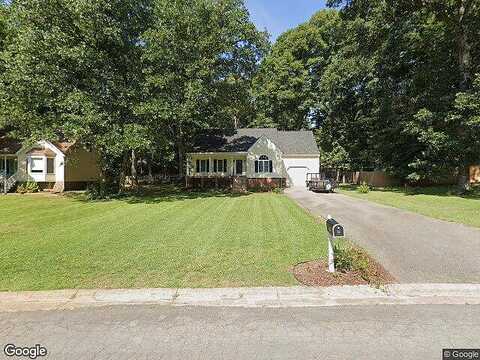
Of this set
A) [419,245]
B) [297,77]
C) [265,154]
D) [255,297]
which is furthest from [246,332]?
[297,77]

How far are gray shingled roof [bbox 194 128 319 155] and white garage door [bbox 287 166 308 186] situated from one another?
1.63 meters

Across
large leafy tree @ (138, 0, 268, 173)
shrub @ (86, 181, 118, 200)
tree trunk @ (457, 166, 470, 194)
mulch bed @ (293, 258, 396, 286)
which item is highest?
large leafy tree @ (138, 0, 268, 173)

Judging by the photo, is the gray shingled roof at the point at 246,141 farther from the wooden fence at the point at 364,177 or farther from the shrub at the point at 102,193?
the shrub at the point at 102,193

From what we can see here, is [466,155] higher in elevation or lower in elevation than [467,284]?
higher

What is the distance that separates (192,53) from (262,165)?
43.7 ft

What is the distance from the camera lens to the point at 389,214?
46.9ft

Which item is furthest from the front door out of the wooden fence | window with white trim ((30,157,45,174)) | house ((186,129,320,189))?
window with white trim ((30,157,45,174))

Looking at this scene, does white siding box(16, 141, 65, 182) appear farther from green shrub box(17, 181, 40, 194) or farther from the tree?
the tree

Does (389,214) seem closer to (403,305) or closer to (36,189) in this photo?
(403,305)

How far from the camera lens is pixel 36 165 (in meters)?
29.3

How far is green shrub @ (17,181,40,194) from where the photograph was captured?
91.7 ft

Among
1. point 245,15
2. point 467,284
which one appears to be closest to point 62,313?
point 467,284

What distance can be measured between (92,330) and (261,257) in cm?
402

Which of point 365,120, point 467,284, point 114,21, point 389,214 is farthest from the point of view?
point 365,120
